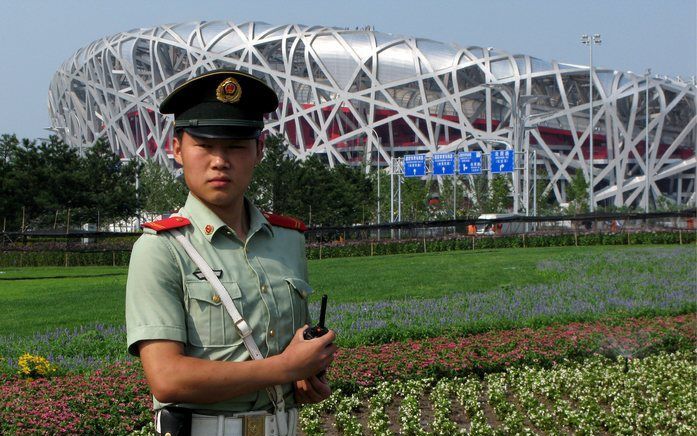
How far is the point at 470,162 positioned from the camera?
47594 millimetres

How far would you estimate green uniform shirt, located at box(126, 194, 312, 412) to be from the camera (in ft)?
7.85

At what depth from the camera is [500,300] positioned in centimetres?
1341

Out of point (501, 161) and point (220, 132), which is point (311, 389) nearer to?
point (220, 132)

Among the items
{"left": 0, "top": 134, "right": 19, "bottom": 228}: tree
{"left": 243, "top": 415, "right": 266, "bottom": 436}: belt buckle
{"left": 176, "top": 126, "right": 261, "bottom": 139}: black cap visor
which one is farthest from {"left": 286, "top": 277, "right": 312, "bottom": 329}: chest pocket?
{"left": 0, "top": 134, "right": 19, "bottom": 228}: tree

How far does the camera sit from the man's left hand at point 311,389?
260cm

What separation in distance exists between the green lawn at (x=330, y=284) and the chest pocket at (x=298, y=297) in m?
9.20

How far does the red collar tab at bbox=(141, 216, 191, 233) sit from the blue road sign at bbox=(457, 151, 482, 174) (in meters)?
45.2

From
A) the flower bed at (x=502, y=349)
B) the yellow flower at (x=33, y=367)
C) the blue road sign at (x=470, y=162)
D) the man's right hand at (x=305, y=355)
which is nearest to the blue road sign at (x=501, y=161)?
the blue road sign at (x=470, y=162)

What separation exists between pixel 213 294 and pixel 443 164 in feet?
149

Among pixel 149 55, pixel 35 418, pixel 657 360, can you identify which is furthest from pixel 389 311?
pixel 149 55

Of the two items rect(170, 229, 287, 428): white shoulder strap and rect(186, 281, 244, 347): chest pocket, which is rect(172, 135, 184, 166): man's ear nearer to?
rect(170, 229, 287, 428): white shoulder strap

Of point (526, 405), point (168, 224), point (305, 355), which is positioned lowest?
point (526, 405)

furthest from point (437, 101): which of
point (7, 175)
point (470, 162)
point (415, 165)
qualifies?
point (7, 175)

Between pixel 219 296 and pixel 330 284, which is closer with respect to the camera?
pixel 219 296
